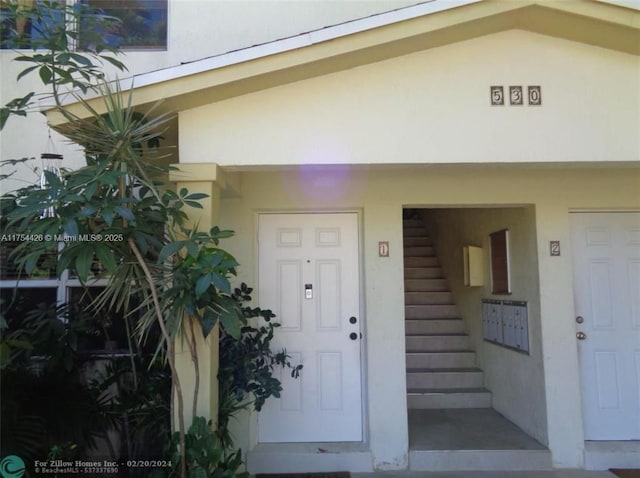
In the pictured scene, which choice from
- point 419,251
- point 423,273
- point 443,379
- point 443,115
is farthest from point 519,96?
point 419,251

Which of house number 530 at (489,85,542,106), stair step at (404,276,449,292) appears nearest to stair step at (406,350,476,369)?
stair step at (404,276,449,292)

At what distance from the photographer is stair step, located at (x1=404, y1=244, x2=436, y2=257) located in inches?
306

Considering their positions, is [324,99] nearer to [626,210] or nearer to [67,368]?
[67,368]

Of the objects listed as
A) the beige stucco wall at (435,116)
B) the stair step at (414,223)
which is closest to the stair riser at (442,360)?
the stair step at (414,223)

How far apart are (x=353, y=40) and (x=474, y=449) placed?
3.61 meters

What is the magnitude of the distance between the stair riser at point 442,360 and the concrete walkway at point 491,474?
5.88 feet

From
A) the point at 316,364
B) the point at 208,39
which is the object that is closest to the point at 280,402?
the point at 316,364

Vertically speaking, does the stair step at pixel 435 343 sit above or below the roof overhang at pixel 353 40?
below

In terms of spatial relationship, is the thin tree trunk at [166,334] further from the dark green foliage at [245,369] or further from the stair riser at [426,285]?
the stair riser at [426,285]

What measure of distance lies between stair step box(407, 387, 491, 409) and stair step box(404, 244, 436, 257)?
2.67m

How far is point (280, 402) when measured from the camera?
4590 mm

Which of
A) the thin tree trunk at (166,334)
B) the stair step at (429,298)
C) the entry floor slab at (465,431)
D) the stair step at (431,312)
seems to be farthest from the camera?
the stair step at (429,298)

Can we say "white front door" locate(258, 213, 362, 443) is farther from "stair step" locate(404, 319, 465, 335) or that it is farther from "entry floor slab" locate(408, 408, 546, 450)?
"stair step" locate(404, 319, 465, 335)

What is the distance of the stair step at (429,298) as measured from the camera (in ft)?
22.7
